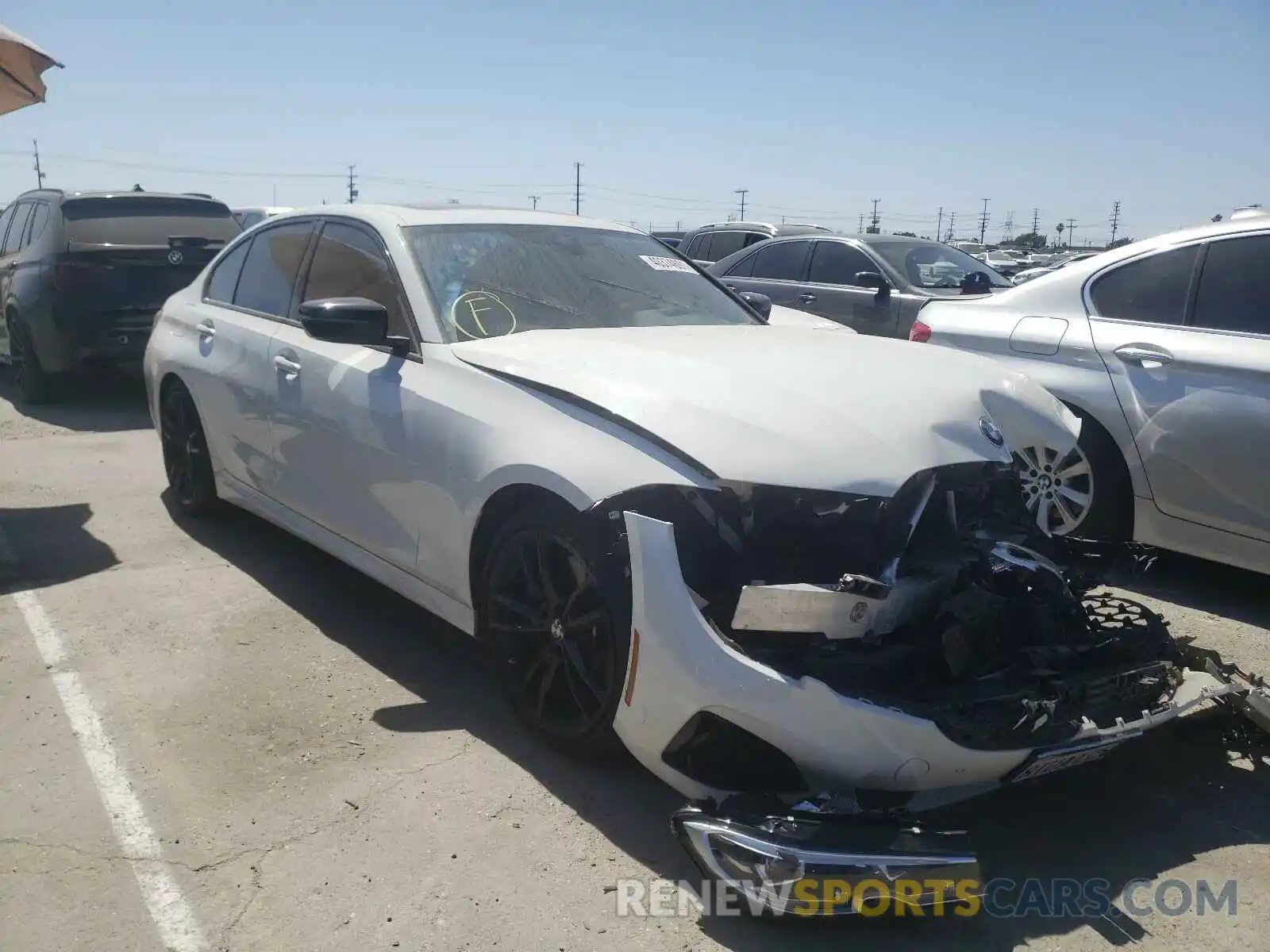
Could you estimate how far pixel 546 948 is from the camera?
8.27 ft

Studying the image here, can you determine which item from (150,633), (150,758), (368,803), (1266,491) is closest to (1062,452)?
(1266,491)

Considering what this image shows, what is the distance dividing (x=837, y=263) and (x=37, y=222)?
6.96 metres

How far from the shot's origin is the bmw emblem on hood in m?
3.22

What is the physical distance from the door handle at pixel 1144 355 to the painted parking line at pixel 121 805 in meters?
4.27

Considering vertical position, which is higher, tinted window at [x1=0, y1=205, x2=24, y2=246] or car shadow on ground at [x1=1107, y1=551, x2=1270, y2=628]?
tinted window at [x1=0, y1=205, x2=24, y2=246]

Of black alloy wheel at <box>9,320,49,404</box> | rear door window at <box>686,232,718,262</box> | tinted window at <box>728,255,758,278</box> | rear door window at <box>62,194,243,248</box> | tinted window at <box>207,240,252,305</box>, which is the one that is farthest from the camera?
rear door window at <box>686,232,718,262</box>

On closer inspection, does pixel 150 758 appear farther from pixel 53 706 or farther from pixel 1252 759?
pixel 1252 759

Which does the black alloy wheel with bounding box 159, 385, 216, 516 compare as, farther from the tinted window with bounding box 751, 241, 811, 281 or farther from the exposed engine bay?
the tinted window with bounding box 751, 241, 811, 281

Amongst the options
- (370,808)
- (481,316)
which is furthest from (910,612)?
(481,316)

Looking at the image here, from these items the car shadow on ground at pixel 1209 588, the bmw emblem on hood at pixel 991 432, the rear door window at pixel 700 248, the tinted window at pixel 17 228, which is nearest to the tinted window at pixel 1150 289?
the car shadow on ground at pixel 1209 588

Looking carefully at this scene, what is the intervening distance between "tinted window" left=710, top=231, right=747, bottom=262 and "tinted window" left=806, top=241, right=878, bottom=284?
340 cm

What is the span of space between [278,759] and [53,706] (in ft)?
3.10

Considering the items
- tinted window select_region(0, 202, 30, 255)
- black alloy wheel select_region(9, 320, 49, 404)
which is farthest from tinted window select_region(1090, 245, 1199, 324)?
tinted window select_region(0, 202, 30, 255)

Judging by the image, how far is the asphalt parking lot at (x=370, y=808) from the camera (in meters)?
2.61
